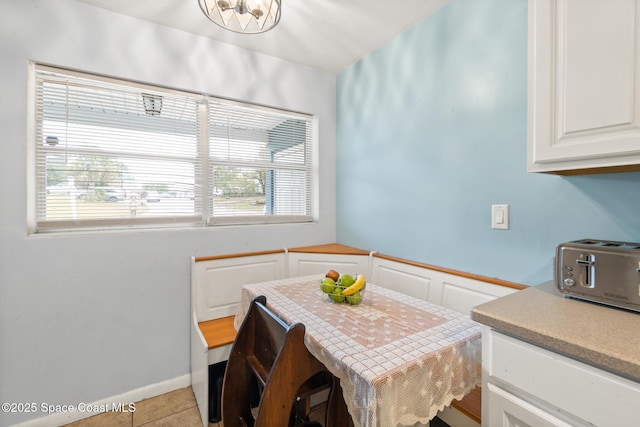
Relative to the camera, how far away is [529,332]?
0.79 m

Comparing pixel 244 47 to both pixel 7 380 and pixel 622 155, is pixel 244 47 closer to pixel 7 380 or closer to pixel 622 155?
pixel 622 155

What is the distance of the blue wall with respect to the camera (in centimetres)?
127

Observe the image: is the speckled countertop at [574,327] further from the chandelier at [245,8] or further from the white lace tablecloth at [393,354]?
the chandelier at [245,8]

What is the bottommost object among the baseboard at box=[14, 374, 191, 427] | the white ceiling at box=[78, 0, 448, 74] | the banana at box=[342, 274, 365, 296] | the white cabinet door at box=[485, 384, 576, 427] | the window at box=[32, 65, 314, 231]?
the baseboard at box=[14, 374, 191, 427]

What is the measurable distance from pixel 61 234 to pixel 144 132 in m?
0.78

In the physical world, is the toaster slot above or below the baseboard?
above

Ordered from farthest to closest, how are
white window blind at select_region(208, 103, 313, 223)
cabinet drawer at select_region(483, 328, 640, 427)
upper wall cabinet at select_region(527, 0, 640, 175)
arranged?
1. white window blind at select_region(208, 103, 313, 223)
2. upper wall cabinet at select_region(527, 0, 640, 175)
3. cabinet drawer at select_region(483, 328, 640, 427)

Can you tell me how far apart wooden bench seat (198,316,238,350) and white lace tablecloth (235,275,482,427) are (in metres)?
0.56

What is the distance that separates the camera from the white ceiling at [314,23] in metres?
1.70

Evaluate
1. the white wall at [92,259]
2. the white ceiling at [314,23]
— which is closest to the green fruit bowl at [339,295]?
the white wall at [92,259]

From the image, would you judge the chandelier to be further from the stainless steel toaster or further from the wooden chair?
the stainless steel toaster

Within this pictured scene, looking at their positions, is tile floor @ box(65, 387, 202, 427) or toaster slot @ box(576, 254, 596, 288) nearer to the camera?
toaster slot @ box(576, 254, 596, 288)

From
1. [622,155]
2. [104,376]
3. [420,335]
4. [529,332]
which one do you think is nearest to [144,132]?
[104,376]

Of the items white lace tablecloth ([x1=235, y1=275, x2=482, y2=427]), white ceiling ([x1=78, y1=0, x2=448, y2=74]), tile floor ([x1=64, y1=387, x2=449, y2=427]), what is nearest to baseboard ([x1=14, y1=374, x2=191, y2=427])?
tile floor ([x1=64, y1=387, x2=449, y2=427])
